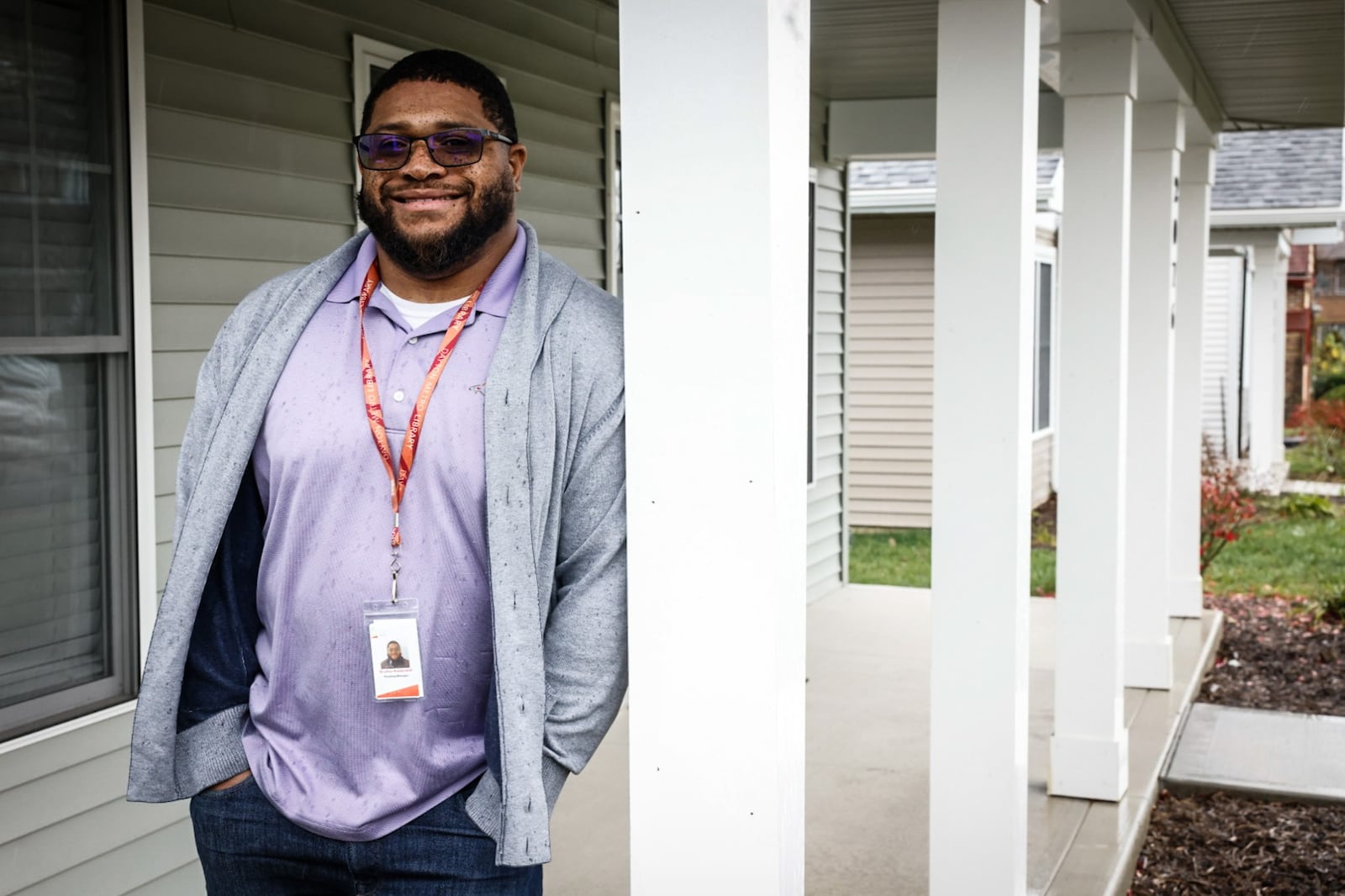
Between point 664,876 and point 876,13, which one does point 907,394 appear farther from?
point 664,876

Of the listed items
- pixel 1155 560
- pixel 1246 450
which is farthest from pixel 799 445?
pixel 1246 450

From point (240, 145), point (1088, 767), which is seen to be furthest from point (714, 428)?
point (1088, 767)

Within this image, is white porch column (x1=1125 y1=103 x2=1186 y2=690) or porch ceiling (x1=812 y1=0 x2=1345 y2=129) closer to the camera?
porch ceiling (x1=812 y1=0 x2=1345 y2=129)

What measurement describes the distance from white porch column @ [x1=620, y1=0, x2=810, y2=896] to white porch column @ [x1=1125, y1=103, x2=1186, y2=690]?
4.62 metres

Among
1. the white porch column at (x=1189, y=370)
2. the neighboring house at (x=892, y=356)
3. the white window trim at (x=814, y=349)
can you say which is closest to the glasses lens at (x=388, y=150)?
the white porch column at (x=1189, y=370)

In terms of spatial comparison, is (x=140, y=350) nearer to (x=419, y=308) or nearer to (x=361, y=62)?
(x=361, y=62)

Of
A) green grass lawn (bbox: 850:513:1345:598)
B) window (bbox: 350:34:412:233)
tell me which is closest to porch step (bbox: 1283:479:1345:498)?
green grass lawn (bbox: 850:513:1345:598)

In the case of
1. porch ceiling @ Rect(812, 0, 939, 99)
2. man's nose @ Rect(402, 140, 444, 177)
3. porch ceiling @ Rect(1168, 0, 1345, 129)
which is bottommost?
man's nose @ Rect(402, 140, 444, 177)

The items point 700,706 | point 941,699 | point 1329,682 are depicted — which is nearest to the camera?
point 700,706

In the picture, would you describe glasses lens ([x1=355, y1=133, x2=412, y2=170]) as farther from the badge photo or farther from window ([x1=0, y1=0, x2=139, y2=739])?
window ([x1=0, y1=0, x2=139, y2=739])

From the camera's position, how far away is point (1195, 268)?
26.1 feet

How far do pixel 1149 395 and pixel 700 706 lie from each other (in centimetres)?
511

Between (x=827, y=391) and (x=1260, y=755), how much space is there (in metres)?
4.02

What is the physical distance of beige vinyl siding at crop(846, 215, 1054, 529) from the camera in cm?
1378
